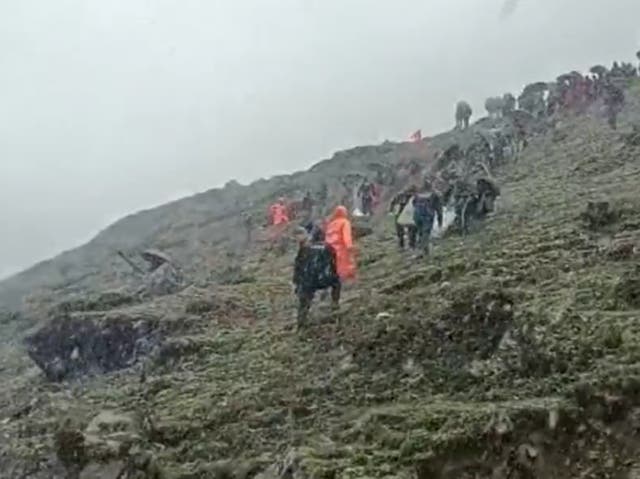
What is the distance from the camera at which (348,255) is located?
28594 millimetres

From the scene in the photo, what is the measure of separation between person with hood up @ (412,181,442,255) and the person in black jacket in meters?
5.42

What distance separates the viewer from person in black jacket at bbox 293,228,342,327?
917 inches

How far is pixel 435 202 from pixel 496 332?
10.9m

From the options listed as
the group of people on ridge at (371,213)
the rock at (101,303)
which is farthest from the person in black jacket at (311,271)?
the rock at (101,303)

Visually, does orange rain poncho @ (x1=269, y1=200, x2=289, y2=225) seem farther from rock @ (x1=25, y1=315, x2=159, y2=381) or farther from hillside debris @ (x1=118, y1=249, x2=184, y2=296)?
rock @ (x1=25, y1=315, x2=159, y2=381)

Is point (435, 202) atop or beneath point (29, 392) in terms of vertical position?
atop

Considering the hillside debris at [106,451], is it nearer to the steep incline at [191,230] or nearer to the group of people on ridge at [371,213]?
the group of people on ridge at [371,213]

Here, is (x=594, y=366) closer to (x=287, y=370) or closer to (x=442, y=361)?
(x=442, y=361)

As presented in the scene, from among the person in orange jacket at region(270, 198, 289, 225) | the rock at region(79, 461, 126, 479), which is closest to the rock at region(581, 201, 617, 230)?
the rock at region(79, 461, 126, 479)

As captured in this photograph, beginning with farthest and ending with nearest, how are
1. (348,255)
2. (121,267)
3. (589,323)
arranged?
(121,267) → (348,255) → (589,323)

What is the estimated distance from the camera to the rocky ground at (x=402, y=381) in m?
14.7

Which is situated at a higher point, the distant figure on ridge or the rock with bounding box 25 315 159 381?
the distant figure on ridge

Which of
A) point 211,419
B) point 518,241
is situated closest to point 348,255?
point 518,241

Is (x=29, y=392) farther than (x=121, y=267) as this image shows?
No
